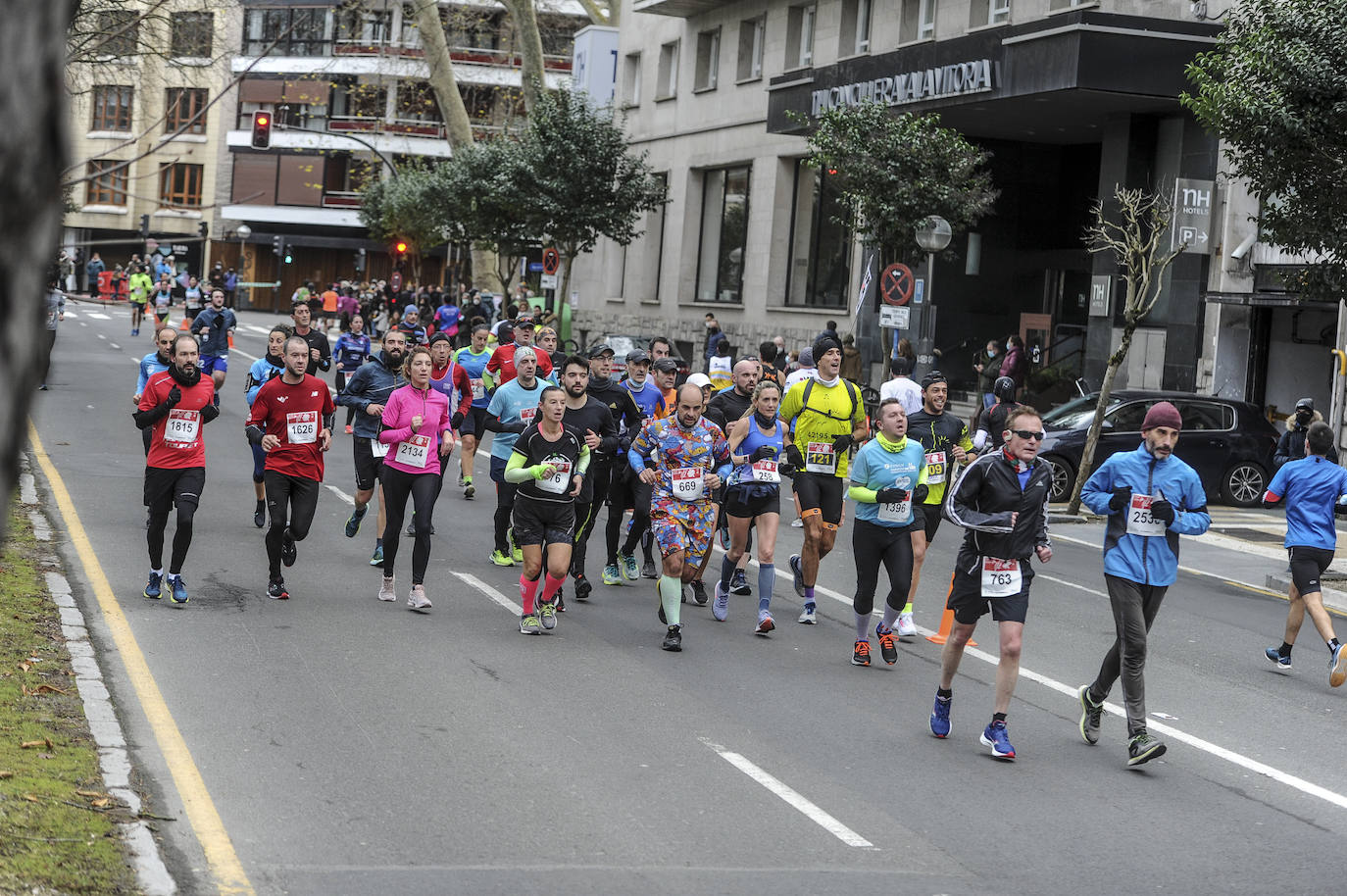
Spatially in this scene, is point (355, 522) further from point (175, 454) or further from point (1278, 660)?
point (1278, 660)

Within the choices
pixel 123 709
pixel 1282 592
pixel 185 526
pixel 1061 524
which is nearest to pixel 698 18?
pixel 1061 524

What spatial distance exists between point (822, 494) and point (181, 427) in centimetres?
461

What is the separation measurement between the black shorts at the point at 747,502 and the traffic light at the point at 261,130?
20.0m

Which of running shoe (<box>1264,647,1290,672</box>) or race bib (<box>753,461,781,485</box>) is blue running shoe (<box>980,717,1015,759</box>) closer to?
race bib (<box>753,461,781,485</box>)

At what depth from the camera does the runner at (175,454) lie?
436 inches

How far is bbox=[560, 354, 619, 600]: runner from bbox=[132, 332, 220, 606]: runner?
258 centimetres

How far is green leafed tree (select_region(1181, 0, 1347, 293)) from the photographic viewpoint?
1634cm

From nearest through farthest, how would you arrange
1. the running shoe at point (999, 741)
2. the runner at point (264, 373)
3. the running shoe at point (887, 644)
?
the running shoe at point (999, 741) < the running shoe at point (887, 644) < the runner at point (264, 373)

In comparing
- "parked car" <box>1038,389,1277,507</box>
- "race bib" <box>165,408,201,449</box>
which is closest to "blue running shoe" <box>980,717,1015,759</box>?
"race bib" <box>165,408,201,449</box>

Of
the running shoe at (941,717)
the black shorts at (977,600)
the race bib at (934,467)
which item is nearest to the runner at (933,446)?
the race bib at (934,467)

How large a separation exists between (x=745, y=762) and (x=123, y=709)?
318 cm

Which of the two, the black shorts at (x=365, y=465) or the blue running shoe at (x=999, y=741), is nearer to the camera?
the blue running shoe at (x=999, y=741)

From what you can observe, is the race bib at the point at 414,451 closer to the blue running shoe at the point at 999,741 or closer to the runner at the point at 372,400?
the runner at the point at 372,400

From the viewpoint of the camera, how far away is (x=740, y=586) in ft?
43.8
